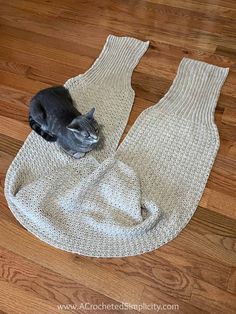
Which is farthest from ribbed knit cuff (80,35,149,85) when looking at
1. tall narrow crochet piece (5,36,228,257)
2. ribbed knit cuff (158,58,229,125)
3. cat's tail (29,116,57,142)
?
cat's tail (29,116,57,142)

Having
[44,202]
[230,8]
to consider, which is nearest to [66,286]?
[44,202]

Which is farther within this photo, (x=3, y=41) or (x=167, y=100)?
(x=3, y=41)

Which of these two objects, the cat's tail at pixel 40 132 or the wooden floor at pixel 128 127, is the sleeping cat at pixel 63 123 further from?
the wooden floor at pixel 128 127

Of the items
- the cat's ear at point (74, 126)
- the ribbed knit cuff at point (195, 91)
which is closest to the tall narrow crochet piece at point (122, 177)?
the ribbed knit cuff at point (195, 91)

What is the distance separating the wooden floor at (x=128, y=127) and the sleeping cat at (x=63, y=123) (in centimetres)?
12

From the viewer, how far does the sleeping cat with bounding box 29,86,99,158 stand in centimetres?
96

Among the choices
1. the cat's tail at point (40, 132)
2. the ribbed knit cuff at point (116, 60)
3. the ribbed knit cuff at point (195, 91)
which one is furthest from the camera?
the ribbed knit cuff at point (116, 60)

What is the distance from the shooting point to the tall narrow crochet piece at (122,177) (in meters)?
0.91

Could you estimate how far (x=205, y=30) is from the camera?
1.51m

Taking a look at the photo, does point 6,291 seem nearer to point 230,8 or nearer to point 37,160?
point 37,160

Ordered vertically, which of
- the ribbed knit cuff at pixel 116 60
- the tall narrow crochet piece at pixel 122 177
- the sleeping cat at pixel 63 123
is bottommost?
the tall narrow crochet piece at pixel 122 177

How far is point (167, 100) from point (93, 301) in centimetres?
70

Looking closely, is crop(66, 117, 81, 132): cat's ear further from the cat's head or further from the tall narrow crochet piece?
the tall narrow crochet piece

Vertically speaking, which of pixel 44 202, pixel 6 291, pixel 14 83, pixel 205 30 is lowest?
pixel 6 291
